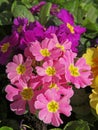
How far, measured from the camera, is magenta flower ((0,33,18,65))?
1535 mm

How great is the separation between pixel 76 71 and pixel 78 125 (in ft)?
0.63

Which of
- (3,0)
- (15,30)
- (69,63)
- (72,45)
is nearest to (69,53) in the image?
(69,63)

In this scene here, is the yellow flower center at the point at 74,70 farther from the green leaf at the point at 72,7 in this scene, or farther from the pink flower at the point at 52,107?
the green leaf at the point at 72,7

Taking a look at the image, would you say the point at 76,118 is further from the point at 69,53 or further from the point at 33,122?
the point at 69,53

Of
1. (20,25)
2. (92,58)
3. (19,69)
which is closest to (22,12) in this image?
(20,25)

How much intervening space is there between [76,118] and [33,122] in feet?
0.54

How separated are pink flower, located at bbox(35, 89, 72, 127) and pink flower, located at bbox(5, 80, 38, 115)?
3cm

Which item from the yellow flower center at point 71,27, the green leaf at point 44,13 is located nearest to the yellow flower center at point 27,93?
the yellow flower center at point 71,27

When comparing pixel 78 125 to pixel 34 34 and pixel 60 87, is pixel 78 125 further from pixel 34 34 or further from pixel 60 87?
pixel 34 34

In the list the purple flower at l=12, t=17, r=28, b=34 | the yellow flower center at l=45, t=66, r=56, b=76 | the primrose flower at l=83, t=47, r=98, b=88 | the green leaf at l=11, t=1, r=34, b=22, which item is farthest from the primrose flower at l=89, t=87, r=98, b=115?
the green leaf at l=11, t=1, r=34, b=22

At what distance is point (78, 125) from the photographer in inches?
59.9

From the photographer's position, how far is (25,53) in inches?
56.2

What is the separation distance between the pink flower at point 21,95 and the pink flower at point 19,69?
0.02 metres

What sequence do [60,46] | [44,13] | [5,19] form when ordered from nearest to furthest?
[60,46] < [44,13] < [5,19]
